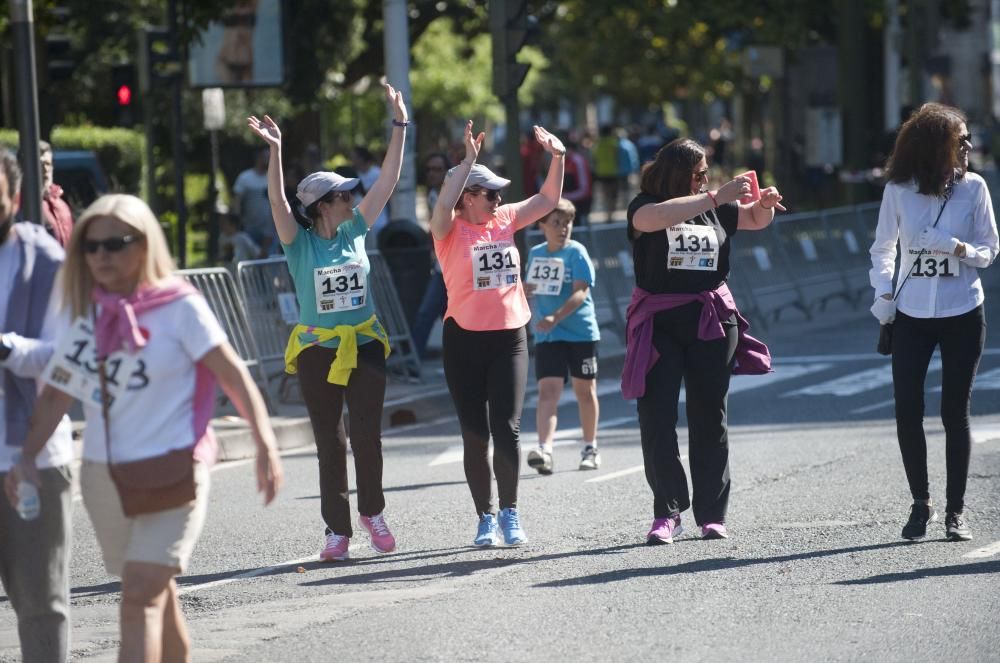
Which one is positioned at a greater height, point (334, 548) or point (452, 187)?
point (452, 187)

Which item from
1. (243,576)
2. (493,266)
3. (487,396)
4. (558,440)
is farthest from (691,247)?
(558,440)

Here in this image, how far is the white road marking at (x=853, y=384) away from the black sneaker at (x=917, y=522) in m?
5.44

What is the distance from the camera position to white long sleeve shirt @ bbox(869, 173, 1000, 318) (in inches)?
286

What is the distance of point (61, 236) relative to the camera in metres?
8.48

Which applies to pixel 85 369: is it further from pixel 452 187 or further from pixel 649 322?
pixel 649 322

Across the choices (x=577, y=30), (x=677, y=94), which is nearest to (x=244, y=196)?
(x=577, y=30)

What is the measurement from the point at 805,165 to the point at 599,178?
244 inches

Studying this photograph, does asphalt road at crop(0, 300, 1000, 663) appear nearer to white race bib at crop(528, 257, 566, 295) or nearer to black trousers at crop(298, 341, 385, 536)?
black trousers at crop(298, 341, 385, 536)

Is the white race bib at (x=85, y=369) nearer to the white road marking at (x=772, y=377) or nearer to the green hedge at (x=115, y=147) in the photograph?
the white road marking at (x=772, y=377)

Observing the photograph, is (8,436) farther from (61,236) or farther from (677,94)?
(677,94)

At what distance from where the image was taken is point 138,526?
4621 millimetres

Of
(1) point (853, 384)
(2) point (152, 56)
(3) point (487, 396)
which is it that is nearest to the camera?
(3) point (487, 396)

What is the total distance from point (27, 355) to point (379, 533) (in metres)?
2.97

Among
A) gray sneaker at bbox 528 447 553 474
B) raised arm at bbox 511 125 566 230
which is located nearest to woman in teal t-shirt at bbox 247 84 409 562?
raised arm at bbox 511 125 566 230
